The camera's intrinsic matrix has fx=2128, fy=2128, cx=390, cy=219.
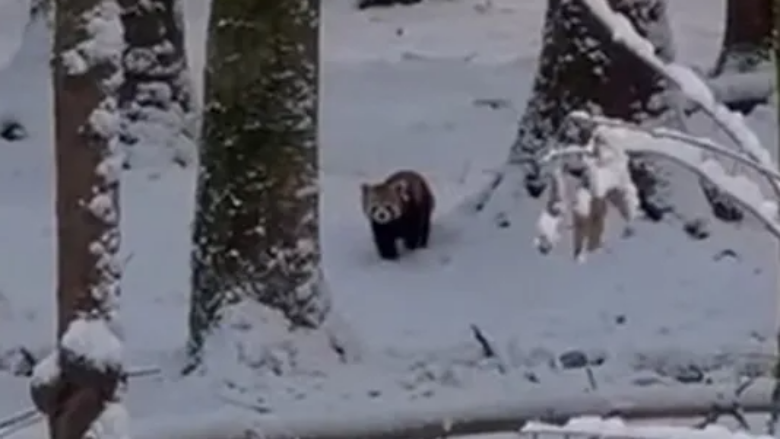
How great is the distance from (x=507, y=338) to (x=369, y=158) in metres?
4.29

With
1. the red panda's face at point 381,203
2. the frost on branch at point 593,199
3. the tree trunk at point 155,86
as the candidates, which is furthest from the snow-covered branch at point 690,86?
the tree trunk at point 155,86

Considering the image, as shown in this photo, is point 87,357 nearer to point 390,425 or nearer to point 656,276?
point 390,425

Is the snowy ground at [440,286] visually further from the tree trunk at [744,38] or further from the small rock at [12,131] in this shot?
the tree trunk at [744,38]

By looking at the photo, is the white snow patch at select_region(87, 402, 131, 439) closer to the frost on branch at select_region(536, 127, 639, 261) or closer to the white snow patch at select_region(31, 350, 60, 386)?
the white snow patch at select_region(31, 350, 60, 386)

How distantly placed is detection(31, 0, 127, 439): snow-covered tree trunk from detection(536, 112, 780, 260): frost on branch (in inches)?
118

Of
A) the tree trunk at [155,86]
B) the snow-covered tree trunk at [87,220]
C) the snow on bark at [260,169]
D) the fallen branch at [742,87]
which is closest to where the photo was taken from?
the snow-covered tree trunk at [87,220]

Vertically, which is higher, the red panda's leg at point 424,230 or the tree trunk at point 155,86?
the tree trunk at point 155,86

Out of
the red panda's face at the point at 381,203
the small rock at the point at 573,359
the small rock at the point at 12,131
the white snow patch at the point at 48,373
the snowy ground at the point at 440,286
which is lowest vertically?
the small rock at the point at 573,359

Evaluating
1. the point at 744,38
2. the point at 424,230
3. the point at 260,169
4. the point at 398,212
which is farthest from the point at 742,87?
the point at 260,169

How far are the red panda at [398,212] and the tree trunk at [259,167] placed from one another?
1.44m

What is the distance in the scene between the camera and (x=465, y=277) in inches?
398

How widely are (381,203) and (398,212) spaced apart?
1.82 ft

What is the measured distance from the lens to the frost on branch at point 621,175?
1599 millimetres

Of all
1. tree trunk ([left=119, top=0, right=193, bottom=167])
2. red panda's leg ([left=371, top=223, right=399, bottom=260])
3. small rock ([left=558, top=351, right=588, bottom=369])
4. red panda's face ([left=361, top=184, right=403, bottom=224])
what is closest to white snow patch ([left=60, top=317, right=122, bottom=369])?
small rock ([left=558, top=351, right=588, bottom=369])
